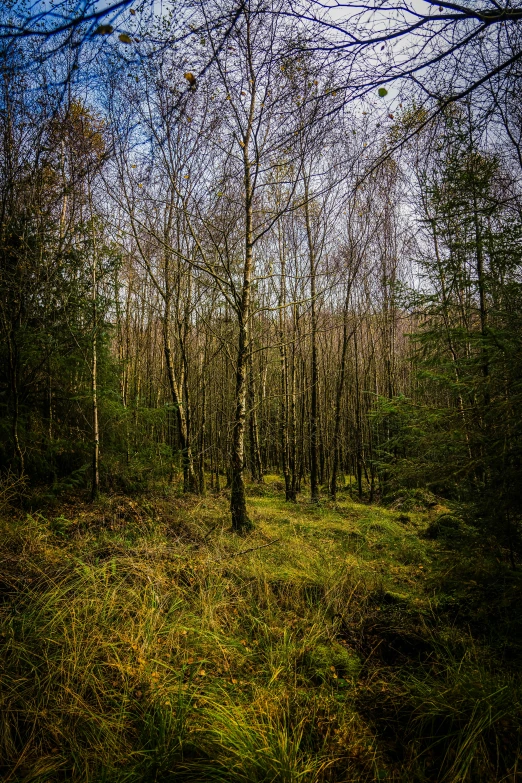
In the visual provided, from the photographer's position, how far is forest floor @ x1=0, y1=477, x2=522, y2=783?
1.64 meters

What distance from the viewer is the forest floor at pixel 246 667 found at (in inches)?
64.7

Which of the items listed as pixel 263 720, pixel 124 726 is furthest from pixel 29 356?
pixel 263 720

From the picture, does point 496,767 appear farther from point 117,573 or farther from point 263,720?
point 117,573

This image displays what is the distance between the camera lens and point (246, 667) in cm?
233

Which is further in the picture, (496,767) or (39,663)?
(39,663)

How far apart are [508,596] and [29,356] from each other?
7089 mm

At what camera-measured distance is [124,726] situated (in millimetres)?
1759

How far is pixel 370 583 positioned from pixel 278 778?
2.63 m

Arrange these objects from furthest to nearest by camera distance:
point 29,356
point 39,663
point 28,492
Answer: point 29,356 < point 28,492 < point 39,663

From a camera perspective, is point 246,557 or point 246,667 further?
point 246,557

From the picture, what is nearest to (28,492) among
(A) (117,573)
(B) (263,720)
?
(A) (117,573)

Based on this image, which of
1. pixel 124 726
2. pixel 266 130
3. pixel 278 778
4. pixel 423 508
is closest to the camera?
pixel 278 778

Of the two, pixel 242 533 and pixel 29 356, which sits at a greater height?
pixel 29 356

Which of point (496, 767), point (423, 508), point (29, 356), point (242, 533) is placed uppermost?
point (29, 356)
